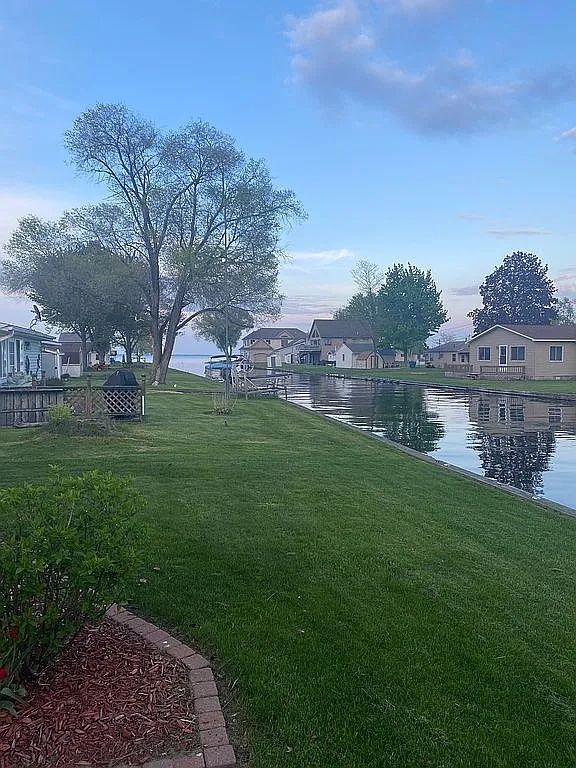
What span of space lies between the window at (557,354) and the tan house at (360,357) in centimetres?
3622

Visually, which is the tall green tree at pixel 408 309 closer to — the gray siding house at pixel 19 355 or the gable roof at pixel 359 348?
the gable roof at pixel 359 348

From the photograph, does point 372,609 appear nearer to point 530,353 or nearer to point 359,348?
point 530,353

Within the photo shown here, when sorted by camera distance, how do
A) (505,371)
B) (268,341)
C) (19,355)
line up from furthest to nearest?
(268,341)
(505,371)
(19,355)

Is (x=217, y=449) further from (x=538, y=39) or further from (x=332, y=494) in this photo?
(x=538, y=39)

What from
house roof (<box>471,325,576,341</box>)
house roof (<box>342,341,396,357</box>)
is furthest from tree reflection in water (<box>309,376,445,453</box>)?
house roof (<box>342,341,396,357</box>)

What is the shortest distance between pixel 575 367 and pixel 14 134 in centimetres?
4202

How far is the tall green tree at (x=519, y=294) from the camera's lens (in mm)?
79562

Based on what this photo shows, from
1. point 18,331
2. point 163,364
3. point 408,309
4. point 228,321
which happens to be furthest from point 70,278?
point 408,309

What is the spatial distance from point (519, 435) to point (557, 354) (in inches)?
1334

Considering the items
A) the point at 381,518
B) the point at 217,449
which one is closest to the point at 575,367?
the point at 217,449

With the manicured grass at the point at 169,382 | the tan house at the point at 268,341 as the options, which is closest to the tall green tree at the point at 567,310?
the tan house at the point at 268,341

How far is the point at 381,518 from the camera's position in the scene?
6.70 m

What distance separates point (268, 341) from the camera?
11369 cm

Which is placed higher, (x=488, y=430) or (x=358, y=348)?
(x=358, y=348)
